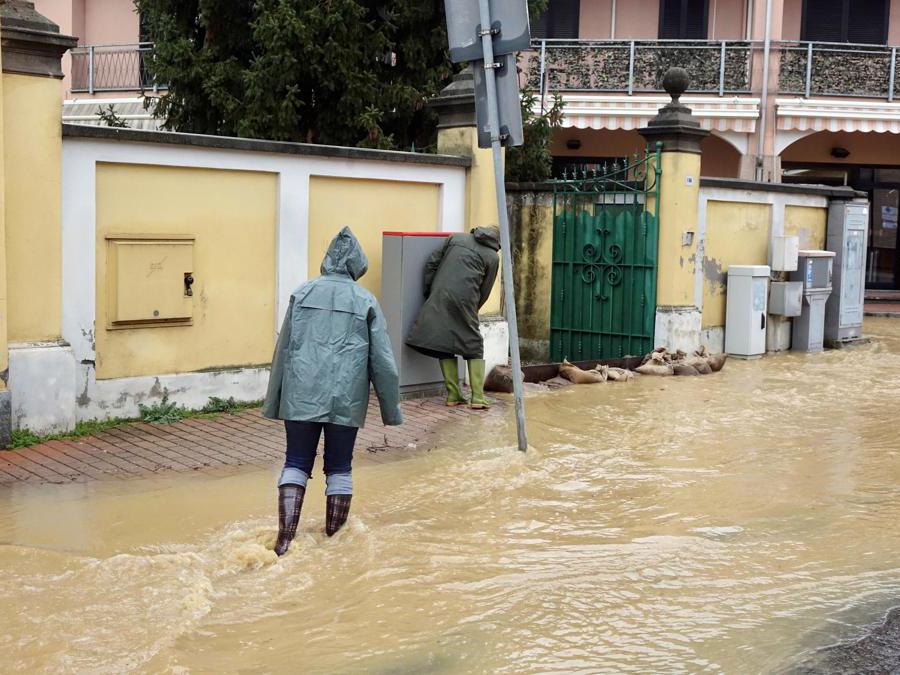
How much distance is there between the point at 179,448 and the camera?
26.1ft

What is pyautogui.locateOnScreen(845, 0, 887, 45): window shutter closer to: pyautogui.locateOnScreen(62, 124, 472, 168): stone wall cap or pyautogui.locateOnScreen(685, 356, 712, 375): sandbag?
pyautogui.locateOnScreen(685, 356, 712, 375): sandbag

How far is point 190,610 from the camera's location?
15.9ft

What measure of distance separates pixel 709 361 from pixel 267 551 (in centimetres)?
791

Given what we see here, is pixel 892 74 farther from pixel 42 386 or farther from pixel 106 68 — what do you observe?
pixel 42 386

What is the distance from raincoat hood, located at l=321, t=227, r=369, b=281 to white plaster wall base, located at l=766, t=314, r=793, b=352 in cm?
942

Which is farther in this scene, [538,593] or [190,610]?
[538,593]

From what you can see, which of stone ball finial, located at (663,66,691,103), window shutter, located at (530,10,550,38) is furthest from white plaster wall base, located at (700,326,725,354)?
window shutter, located at (530,10,550,38)

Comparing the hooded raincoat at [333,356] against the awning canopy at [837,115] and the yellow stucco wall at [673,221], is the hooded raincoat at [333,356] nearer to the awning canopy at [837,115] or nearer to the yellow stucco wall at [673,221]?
the yellow stucco wall at [673,221]

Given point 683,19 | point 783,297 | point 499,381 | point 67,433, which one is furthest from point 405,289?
point 683,19

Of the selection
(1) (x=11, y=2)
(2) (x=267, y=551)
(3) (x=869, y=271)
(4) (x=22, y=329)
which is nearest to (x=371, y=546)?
(2) (x=267, y=551)

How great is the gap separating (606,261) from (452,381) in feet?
11.4

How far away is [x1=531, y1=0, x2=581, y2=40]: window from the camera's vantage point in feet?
80.9

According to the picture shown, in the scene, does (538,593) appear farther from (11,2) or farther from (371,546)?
(11,2)

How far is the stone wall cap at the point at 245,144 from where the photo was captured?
824 cm
